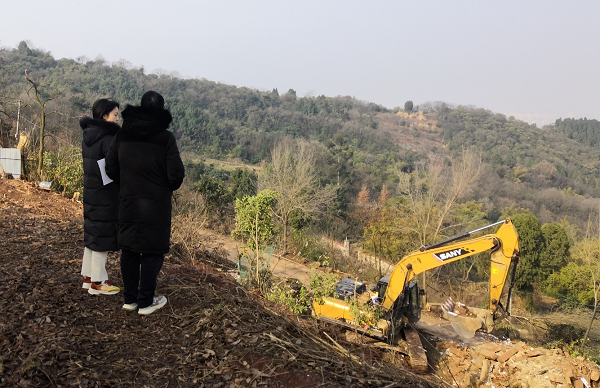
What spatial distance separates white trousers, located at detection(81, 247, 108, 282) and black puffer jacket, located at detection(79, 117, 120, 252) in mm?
71

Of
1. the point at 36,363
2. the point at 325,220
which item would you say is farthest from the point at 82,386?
the point at 325,220

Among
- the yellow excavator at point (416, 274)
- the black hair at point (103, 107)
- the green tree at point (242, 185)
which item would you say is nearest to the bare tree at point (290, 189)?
the green tree at point (242, 185)

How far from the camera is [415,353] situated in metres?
8.70

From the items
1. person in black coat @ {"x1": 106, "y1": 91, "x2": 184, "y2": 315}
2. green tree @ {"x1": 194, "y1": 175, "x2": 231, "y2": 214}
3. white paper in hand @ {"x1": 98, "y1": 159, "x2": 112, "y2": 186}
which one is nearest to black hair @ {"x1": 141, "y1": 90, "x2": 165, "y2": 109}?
person in black coat @ {"x1": 106, "y1": 91, "x2": 184, "y2": 315}

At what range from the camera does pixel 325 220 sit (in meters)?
32.7

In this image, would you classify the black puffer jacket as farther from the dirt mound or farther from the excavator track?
the excavator track

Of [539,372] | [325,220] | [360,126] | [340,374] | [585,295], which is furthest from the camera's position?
[360,126]

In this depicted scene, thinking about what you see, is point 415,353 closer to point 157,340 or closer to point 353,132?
point 157,340

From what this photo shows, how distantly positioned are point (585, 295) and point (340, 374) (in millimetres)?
23486

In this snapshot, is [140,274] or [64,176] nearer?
[140,274]

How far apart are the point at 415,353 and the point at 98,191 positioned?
7211 mm

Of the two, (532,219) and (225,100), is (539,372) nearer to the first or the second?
(532,219)

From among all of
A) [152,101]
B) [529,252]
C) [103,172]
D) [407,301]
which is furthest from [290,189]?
[152,101]

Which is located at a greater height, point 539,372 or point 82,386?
point 82,386
